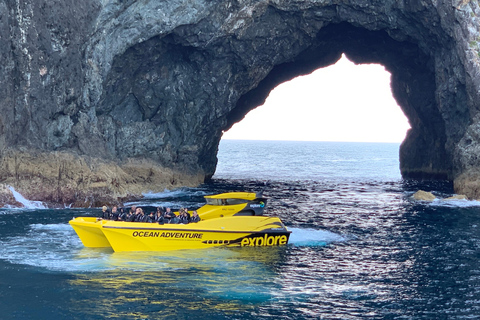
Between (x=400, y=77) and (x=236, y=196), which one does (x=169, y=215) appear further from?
(x=400, y=77)

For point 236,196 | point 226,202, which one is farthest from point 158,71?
point 226,202

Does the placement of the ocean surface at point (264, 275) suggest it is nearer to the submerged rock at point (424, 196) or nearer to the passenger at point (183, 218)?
the passenger at point (183, 218)

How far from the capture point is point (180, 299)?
19453 millimetres

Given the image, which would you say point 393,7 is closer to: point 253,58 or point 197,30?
point 253,58

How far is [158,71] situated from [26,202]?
19.4 m

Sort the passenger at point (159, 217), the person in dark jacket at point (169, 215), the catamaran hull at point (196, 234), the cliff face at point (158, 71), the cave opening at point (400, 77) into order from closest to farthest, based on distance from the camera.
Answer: the catamaran hull at point (196, 234)
the passenger at point (159, 217)
the person in dark jacket at point (169, 215)
the cliff face at point (158, 71)
the cave opening at point (400, 77)

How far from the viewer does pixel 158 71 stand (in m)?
53.7

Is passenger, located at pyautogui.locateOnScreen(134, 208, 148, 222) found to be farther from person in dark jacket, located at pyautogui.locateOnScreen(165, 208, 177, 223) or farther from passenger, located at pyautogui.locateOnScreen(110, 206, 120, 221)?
person in dark jacket, located at pyautogui.locateOnScreen(165, 208, 177, 223)

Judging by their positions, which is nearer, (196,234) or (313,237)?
(196,234)

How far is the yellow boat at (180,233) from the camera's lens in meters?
26.7

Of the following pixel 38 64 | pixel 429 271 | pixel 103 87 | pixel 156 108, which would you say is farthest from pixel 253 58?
pixel 429 271

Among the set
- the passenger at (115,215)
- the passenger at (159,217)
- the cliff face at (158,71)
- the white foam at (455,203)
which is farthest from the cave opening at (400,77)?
the passenger at (115,215)

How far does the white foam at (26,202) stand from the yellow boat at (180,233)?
14.9 m

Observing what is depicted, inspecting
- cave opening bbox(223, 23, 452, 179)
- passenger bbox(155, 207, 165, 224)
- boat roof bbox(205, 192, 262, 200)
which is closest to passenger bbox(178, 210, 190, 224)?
passenger bbox(155, 207, 165, 224)
